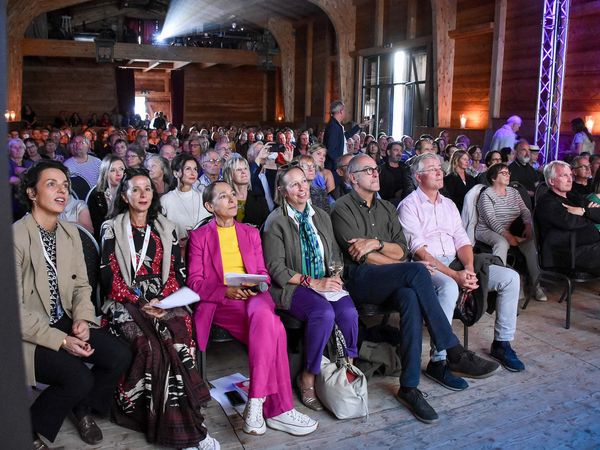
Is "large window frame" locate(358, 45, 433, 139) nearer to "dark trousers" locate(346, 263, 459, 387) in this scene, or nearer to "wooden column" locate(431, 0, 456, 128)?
"wooden column" locate(431, 0, 456, 128)

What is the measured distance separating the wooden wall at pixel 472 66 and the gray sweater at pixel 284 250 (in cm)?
893

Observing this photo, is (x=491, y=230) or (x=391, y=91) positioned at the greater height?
(x=391, y=91)

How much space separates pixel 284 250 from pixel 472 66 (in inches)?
381

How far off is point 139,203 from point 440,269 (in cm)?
175

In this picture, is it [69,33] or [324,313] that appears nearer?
[324,313]

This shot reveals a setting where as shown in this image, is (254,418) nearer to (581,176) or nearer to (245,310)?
(245,310)

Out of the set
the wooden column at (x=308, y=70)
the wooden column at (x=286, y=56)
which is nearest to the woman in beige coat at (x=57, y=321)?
the wooden column at (x=308, y=70)

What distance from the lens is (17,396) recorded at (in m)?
0.50

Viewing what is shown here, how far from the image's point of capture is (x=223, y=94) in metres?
22.0

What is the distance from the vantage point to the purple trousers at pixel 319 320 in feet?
8.74

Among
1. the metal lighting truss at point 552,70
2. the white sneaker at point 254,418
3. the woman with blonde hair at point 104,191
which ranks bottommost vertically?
the white sneaker at point 254,418

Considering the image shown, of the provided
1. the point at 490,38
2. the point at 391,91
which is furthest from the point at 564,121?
the point at 391,91

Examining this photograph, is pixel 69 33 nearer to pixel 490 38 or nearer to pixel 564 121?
pixel 490 38

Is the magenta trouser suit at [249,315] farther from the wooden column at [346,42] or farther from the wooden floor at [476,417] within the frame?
the wooden column at [346,42]
